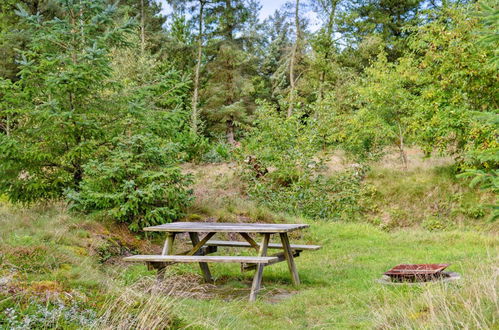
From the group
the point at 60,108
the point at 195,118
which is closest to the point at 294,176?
the point at 60,108

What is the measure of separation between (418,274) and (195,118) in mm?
18786

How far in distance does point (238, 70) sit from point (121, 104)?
17.9m

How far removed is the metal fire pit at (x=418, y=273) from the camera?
231 inches

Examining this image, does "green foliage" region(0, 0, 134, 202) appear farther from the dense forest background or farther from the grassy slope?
the grassy slope

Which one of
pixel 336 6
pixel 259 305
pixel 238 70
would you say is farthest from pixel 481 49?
pixel 238 70

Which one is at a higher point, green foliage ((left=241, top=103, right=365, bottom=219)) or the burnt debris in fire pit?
green foliage ((left=241, top=103, right=365, bottom=219))

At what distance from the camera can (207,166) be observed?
18.5 m

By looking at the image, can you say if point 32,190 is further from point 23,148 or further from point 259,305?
point 259,305

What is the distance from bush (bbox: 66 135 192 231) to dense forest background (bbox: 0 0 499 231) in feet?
0.12

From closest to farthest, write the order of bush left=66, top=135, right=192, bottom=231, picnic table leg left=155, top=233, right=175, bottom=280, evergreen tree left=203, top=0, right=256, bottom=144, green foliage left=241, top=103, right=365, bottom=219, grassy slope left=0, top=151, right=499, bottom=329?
1. grassy slope left=0, top=151, right=499, bottom=329
2. picnic table leg left=155, top=233, right=175, bottom=280
3. bush left=66, top=135, right=192, bottom=231
4. green foliage left=241, top=103, right=365, bottom=219
5. evergreen tree left=203, top=0, right=256, bottom=144

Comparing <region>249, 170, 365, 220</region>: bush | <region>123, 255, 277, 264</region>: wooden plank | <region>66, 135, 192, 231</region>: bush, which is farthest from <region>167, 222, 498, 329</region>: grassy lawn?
<region>66, 135, 192, 231</region>: bush

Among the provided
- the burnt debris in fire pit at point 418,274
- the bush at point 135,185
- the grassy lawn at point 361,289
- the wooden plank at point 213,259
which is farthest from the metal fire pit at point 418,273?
the bush at point 135,185

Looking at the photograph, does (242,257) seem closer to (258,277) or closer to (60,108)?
(258,277)

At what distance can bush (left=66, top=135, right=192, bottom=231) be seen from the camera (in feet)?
30.6
